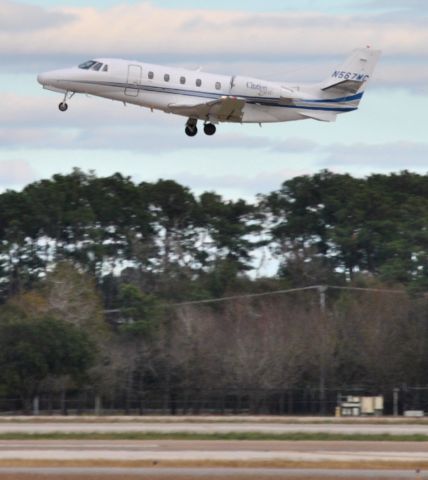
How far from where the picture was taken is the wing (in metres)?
52.3

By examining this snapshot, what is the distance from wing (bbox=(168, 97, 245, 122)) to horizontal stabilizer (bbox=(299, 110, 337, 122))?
9.37ft

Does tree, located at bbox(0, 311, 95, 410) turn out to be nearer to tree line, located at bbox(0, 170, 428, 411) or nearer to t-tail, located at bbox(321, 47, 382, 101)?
tree line, located at bbox(0, 170, 428, 411)

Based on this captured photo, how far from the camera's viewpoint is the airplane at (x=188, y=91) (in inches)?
2078

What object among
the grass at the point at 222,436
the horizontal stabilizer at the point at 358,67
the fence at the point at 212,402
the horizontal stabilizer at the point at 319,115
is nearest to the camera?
the grass at the point at 222,436

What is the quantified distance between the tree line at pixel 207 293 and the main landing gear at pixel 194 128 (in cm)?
1545

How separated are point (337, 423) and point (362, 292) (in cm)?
3540

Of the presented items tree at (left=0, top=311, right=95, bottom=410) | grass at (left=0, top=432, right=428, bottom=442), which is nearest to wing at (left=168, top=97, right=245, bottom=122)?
grass at (left=0, top=432, right=428, bottom=442)

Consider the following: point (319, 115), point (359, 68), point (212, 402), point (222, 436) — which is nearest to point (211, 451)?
A: point (222, 436)

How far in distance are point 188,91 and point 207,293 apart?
3772cm

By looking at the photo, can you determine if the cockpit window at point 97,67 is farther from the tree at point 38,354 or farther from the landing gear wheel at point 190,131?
the tree at point 38,354

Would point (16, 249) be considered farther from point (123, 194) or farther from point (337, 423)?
point (337, 423)

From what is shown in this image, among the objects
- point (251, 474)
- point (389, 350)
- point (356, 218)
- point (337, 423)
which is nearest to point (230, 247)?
point (356, 218)

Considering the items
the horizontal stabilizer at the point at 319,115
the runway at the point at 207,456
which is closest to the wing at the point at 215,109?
the horizontal stabilizer at the point at 319,115

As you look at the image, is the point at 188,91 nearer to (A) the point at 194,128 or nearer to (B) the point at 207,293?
(A) the point at 194,128
